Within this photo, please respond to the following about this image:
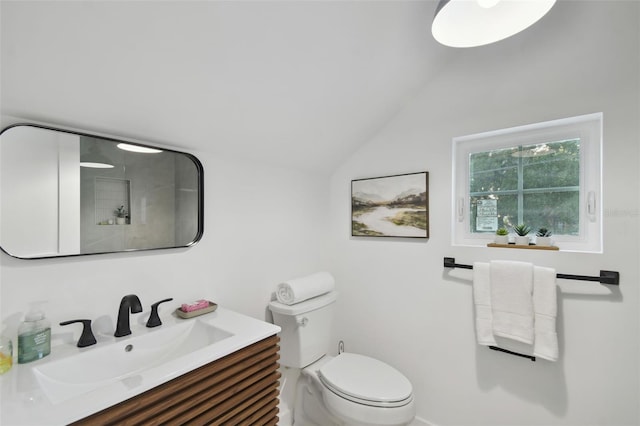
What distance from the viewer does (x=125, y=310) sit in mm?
1083

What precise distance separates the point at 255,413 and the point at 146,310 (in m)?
0.62

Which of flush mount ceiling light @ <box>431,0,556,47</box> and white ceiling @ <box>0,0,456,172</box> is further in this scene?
flush mount ceiling light @ <box>431,0,556,47</box>

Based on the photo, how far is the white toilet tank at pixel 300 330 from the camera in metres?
1.64

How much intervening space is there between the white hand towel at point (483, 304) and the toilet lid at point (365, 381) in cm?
46

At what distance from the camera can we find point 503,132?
1563mm

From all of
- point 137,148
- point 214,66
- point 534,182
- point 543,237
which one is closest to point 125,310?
point 137,148

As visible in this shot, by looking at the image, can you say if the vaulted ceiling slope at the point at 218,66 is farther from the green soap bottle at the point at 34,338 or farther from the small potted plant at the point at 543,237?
the small potted plant at the point at 543,237

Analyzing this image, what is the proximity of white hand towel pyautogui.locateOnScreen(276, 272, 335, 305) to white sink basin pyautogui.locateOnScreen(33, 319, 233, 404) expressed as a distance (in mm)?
521

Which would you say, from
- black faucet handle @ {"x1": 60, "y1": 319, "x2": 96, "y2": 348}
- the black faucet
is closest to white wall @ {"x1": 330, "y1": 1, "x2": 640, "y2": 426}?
the black faucet

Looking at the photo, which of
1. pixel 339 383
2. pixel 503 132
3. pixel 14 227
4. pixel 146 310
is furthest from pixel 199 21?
pixel 339 383

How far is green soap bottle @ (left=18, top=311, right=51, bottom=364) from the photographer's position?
0.89 m

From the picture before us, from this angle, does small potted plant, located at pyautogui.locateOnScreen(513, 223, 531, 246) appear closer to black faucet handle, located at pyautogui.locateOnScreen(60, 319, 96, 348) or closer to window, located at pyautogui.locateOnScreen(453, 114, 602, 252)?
window, located at pyautogui.locateOnScreen(453, 114, 602, 252)

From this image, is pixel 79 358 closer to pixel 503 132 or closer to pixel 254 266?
pixel 254 266

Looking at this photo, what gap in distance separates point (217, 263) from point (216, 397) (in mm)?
668
